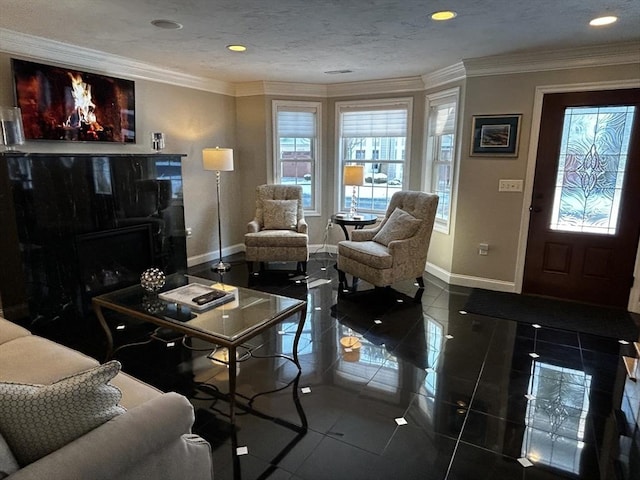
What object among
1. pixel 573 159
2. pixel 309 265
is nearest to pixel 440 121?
pixel 573 159

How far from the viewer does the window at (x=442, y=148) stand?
452 centimetres

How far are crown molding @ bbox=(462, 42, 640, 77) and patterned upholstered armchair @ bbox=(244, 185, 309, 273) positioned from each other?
8.38 ft

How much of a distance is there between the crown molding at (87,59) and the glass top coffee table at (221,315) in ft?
7.70

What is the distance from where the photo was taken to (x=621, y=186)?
3660mm

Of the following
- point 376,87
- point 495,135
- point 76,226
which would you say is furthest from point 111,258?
point 495,135

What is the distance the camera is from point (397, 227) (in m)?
4.22

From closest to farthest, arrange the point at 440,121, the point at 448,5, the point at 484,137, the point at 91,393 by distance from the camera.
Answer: the point at 91,393
the point at 448,5
the point at 484,137
the point at 440,121

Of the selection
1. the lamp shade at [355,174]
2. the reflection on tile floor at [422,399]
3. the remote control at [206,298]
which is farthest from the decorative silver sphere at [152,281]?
the lamp shade at [355,174]

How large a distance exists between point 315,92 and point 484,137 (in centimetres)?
247

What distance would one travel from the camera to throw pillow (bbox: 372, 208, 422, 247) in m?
4.12

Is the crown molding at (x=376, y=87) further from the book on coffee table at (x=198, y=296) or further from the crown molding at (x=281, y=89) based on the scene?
the book on coffee table at (x=198, y=296)

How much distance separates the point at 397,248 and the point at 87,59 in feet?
11.6

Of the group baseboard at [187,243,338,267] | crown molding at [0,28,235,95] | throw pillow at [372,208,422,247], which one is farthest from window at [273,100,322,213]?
throw pillow at [372,208,422,247]

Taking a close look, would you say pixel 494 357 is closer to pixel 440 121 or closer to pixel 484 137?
pixel 484 137
